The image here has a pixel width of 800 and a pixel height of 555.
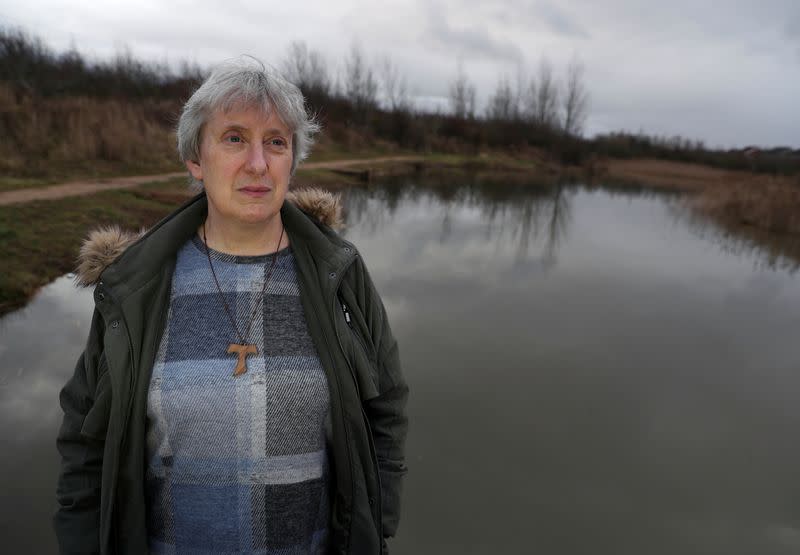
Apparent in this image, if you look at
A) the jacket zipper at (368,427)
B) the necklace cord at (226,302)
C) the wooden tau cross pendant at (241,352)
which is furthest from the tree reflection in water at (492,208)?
the wooden tau cross pendant at (241,352)

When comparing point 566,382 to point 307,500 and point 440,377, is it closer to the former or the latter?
point 440,377

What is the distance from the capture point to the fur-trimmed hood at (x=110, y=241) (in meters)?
1.22

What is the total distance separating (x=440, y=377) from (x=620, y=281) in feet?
15.0

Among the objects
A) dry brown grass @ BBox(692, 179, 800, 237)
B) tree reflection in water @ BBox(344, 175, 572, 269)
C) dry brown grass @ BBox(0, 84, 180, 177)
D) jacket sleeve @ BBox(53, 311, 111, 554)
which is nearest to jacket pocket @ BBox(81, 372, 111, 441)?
jacket sleeve @ BBox(53, 311, 111, 554)

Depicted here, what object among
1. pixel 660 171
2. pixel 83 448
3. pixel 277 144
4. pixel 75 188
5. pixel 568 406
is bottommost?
pixel 568 406

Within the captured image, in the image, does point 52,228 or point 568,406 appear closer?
point 568,406

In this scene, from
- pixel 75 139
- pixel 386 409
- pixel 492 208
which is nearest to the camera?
pixel 386 409

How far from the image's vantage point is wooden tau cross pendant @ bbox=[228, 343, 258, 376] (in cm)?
115

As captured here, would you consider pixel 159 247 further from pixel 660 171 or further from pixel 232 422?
pixel 660 171

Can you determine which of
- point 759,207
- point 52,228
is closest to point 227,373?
point 52,228

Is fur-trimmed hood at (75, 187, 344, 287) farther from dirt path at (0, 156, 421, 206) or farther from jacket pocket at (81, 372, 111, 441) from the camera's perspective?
dirt path at (0, 156, 421, 206)

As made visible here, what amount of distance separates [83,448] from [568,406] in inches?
144

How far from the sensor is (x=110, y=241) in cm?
127

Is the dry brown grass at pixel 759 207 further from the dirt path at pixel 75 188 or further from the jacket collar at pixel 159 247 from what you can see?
the dirt path at pixel 75 188
